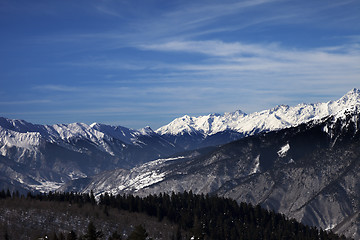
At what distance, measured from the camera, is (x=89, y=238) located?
10556 centimetres

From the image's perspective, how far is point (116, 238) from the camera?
110562mm

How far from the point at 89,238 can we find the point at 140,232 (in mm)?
11469

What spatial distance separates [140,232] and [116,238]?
5137mm

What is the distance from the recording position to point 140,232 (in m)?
112

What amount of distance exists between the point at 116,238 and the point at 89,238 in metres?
6.99
